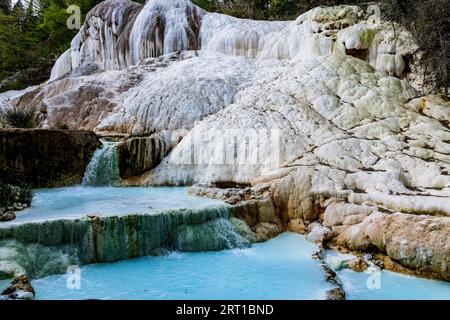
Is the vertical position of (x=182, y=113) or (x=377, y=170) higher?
(x=182, y=113)

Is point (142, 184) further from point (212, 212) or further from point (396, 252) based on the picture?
point (396, 252)

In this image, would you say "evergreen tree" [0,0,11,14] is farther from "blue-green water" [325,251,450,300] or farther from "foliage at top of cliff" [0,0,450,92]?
"blue-green water" [325,251,450,300]

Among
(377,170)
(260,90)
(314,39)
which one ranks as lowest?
(377,170)

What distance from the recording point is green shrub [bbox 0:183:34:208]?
7.98m

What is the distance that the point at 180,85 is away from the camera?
14.6m

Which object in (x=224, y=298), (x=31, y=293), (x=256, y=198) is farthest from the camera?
(x=256, y=198)

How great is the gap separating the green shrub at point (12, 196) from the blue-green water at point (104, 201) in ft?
0.71

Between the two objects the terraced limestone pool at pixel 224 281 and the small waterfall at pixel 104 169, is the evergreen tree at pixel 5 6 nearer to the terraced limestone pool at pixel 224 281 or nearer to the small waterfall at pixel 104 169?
the small waterfall at pixel 104 169

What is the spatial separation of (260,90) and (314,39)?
314 centimetres

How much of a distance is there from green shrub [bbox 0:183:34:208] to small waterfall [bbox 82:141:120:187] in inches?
128

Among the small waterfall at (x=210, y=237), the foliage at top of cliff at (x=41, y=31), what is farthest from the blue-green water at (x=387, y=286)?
the foliage at top of cliff at (x=41, y=31)

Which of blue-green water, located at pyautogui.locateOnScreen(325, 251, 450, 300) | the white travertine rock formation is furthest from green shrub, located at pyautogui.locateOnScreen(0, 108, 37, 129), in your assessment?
blue-green water, located at pyautogui.locateOnScreen(325, 251, 450, 300)

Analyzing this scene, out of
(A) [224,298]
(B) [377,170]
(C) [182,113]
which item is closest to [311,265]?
(A) [224,298]

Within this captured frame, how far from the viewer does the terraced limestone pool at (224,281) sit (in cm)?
593
